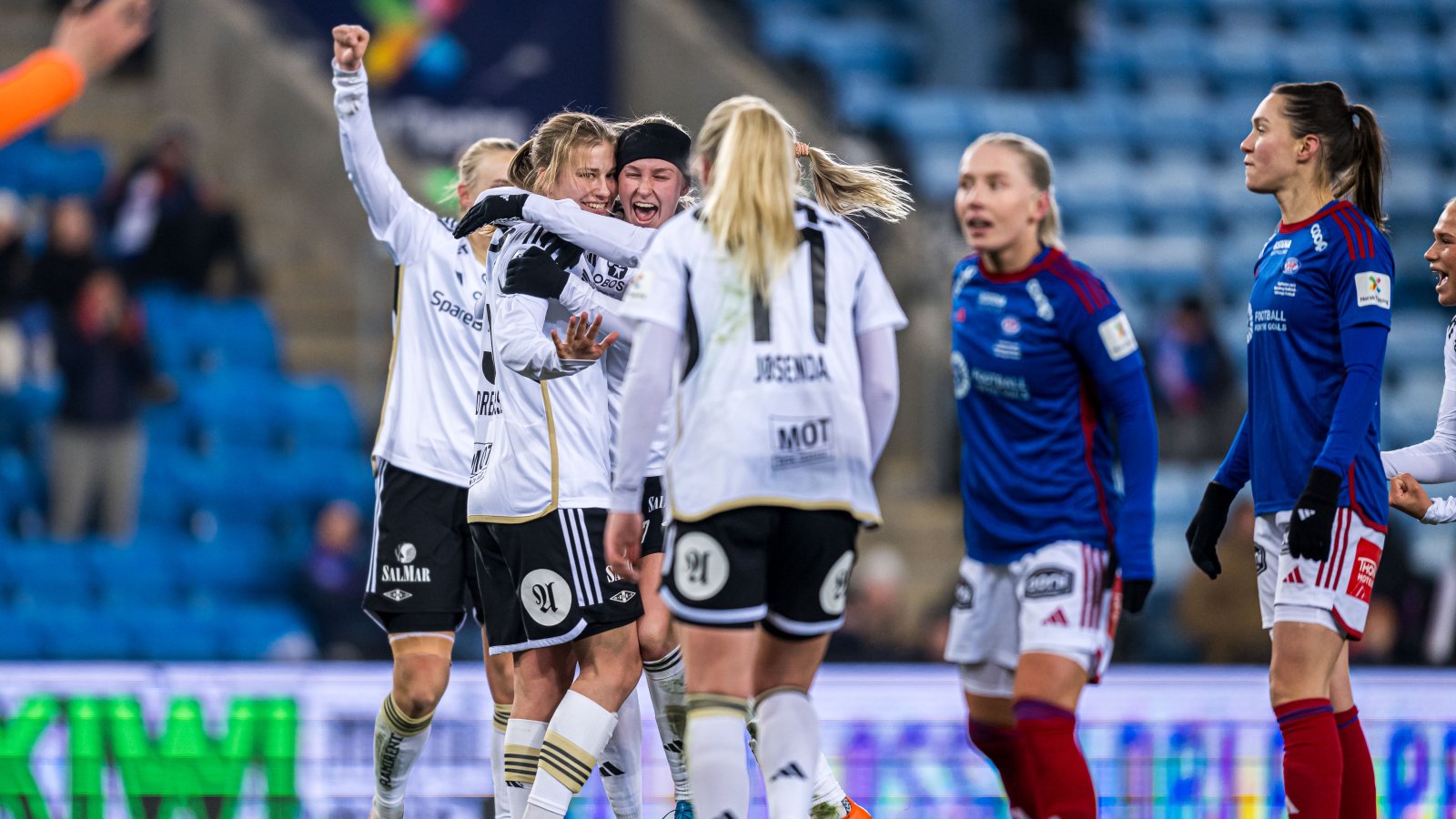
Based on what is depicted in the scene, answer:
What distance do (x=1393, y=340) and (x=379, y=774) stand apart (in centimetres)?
1086

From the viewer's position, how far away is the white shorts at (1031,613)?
5.13m

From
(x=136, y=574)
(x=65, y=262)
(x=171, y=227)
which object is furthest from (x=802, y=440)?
(x=171, y=227)

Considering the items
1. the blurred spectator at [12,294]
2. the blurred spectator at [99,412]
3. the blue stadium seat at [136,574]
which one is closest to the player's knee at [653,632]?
the blue stadium seat at [136,574]

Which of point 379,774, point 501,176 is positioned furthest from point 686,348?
point 379,774

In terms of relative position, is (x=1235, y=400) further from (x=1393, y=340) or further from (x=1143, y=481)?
(x=1143, y=481)

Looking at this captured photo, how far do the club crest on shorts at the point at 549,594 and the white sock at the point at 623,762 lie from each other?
613mm

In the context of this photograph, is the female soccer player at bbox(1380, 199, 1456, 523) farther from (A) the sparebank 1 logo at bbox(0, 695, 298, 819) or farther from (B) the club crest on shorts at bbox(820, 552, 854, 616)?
(A) the sparebank 1 logo at bbox(0, 695, 298, 819)

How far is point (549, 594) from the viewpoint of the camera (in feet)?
19.0

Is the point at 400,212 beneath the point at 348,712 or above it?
above

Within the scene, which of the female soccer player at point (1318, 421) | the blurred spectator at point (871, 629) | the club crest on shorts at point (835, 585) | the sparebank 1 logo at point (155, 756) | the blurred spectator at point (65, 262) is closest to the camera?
the club crest on shorts at point (835, 585)

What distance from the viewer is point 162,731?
8.16 meters

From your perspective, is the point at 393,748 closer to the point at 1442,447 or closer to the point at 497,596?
the point at 497,596

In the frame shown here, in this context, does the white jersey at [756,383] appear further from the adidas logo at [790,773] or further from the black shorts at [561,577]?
the black shorts at [561,577]

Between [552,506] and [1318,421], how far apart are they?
2.38 meters
